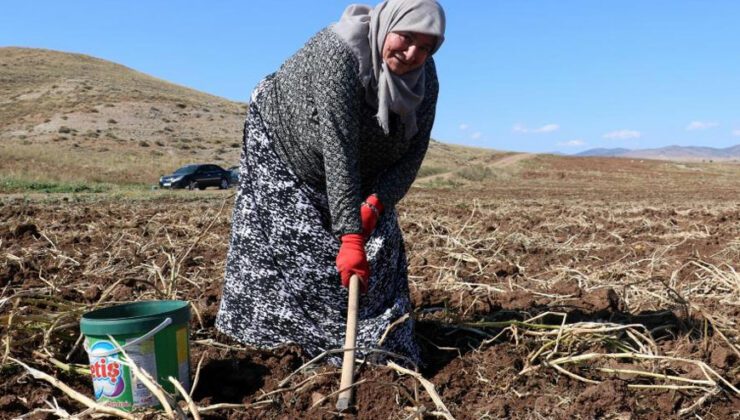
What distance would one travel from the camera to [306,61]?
2.64 metres

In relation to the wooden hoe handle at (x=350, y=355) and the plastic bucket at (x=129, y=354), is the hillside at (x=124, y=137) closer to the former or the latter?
the plastic bucket at (x=129, y=354)

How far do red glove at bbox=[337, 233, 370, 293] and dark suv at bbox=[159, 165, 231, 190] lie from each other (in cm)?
1895

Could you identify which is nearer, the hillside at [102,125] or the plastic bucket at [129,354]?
the plastic bucket at [129,354]

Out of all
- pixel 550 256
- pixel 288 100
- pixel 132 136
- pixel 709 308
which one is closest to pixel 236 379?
pixel 288 100

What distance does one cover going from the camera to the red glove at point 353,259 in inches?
97.5

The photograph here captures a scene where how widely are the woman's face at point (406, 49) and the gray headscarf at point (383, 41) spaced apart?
0.02 metres

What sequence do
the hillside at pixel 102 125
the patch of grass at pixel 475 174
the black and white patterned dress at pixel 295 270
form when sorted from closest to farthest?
the black and white patterned dress at pixel 295 270, the hillside at pixel 102 125, the patch of grass at pixel 475 174

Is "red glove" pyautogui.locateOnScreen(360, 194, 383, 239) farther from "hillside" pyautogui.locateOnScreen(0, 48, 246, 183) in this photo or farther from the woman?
"hillside" pyautogui.locateOnScreen(0, 48, 246, 183)

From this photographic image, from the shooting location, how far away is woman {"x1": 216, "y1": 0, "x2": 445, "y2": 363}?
2.47 m

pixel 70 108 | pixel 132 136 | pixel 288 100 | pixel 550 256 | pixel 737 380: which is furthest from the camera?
pixel 70 108

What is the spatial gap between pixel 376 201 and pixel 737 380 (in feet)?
5.00

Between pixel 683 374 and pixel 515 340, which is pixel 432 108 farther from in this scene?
pixel 683 374

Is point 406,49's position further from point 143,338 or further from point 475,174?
point 475,174

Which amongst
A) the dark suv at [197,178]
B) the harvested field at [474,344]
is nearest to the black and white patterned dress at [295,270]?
the harvested field at [474,344]
